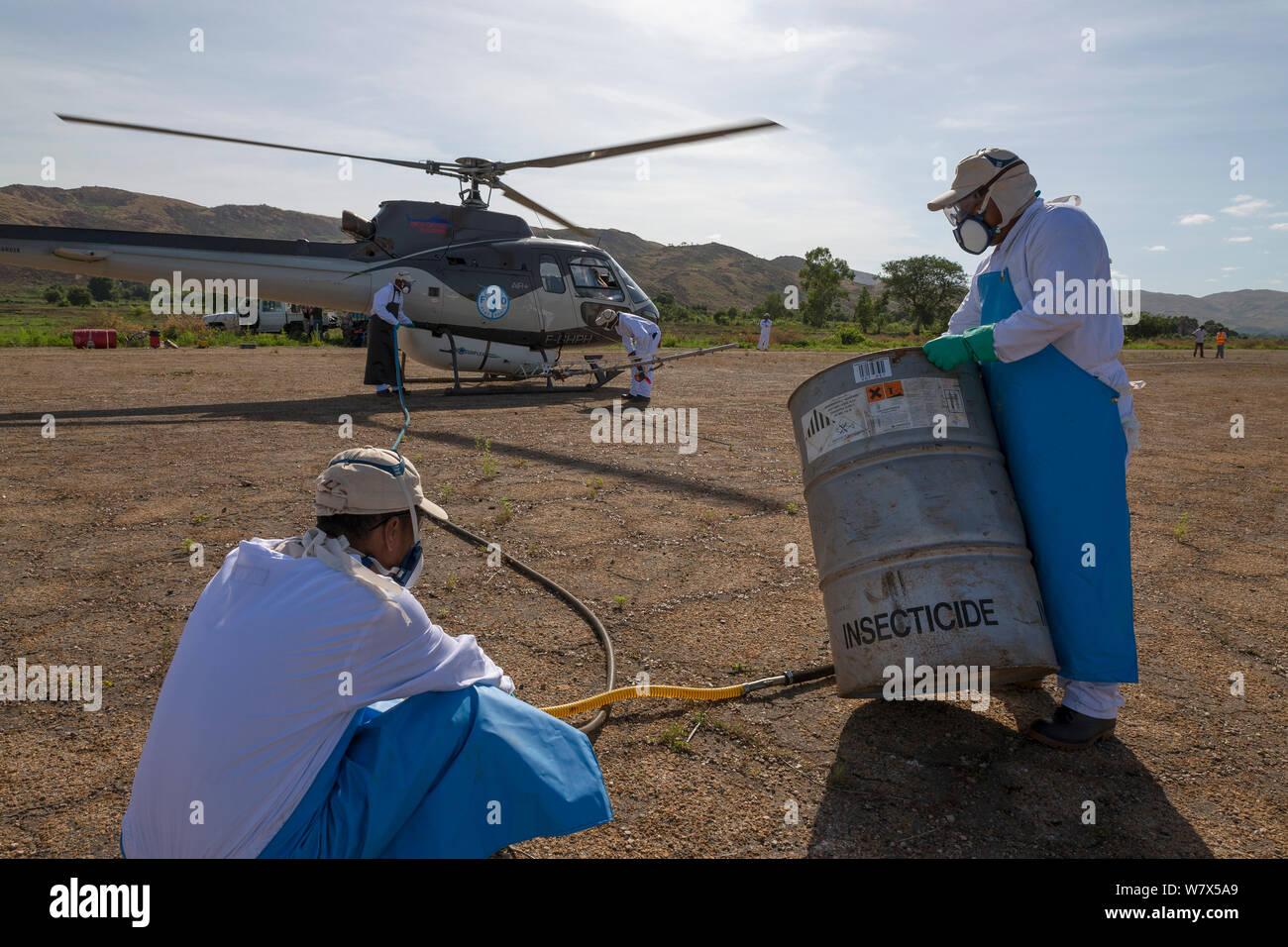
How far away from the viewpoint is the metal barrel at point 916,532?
103 inches

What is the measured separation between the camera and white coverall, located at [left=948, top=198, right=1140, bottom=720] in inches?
105

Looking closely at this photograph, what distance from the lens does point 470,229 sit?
12.5 metres

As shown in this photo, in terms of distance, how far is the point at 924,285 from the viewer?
73688mm

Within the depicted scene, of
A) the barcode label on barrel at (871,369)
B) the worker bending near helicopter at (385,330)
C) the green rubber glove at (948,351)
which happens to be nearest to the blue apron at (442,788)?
the barcode label on barrel at (871,369)

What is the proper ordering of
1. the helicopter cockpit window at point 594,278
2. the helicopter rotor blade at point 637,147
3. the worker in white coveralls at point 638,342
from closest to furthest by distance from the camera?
the helicopter rotor blade at point 637,147, the worker in white coveralls at point 638,342, the helicopter cockpit window at point 594,278

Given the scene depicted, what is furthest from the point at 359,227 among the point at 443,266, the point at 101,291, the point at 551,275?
the point at 101,291

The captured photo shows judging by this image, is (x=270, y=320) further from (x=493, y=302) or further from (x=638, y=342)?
(x=638, y=342)

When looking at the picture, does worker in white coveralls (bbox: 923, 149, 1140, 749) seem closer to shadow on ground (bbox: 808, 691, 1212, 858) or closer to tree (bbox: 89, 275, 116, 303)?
shadow on ground (bbox: 808, 691, 1212, 858)

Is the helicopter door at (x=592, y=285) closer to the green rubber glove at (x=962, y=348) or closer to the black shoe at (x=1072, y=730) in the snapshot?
the green rubber glove at (x=962, y=348)

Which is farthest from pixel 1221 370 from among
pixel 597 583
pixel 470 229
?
pixel 597 583

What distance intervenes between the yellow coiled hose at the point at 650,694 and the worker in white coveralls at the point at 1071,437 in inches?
43.7

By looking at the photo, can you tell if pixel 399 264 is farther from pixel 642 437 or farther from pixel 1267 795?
pixel 1267 795

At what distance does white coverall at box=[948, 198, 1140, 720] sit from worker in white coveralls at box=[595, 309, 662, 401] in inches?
349

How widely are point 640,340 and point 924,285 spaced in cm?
6823
